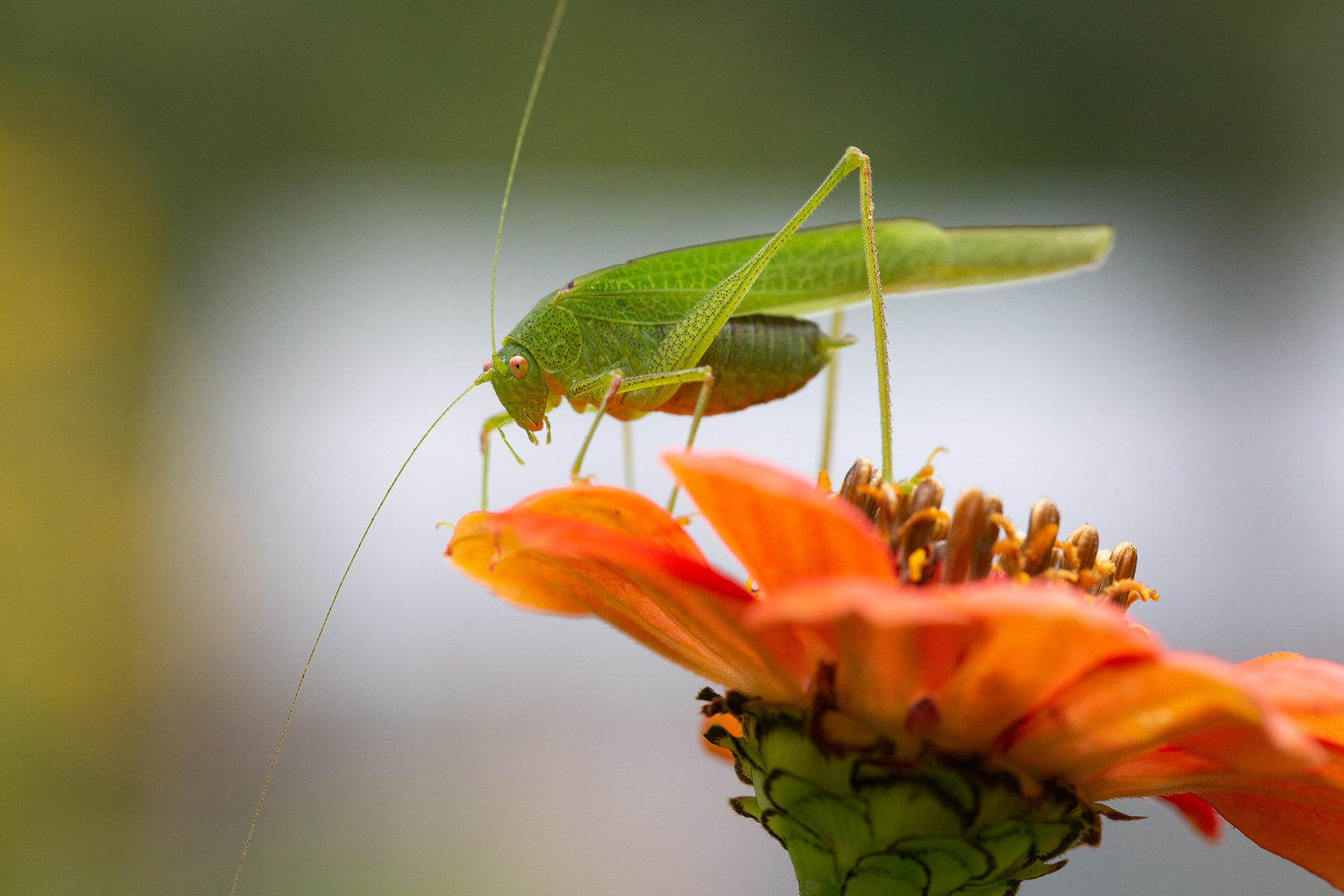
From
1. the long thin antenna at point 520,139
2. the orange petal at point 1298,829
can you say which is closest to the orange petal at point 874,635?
the orange petal at point 1298,829

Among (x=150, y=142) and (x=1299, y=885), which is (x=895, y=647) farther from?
(x=150, y=142)

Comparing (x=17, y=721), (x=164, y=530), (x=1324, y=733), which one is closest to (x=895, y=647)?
(x=1324, y=733)

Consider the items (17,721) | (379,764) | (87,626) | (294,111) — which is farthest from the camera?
(294,111)

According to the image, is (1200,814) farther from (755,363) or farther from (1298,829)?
(755,363)

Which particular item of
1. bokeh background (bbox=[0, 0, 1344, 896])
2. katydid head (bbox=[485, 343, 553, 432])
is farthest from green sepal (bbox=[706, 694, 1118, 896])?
bokeh background (bbox=[0, 0, 1344, 896])

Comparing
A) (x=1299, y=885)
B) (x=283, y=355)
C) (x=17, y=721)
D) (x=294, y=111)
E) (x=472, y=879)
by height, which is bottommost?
(x=1299, y=885)

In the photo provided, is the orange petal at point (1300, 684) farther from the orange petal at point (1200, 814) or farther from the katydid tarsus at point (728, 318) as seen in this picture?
the katydid tarsus at point (728, 318)
